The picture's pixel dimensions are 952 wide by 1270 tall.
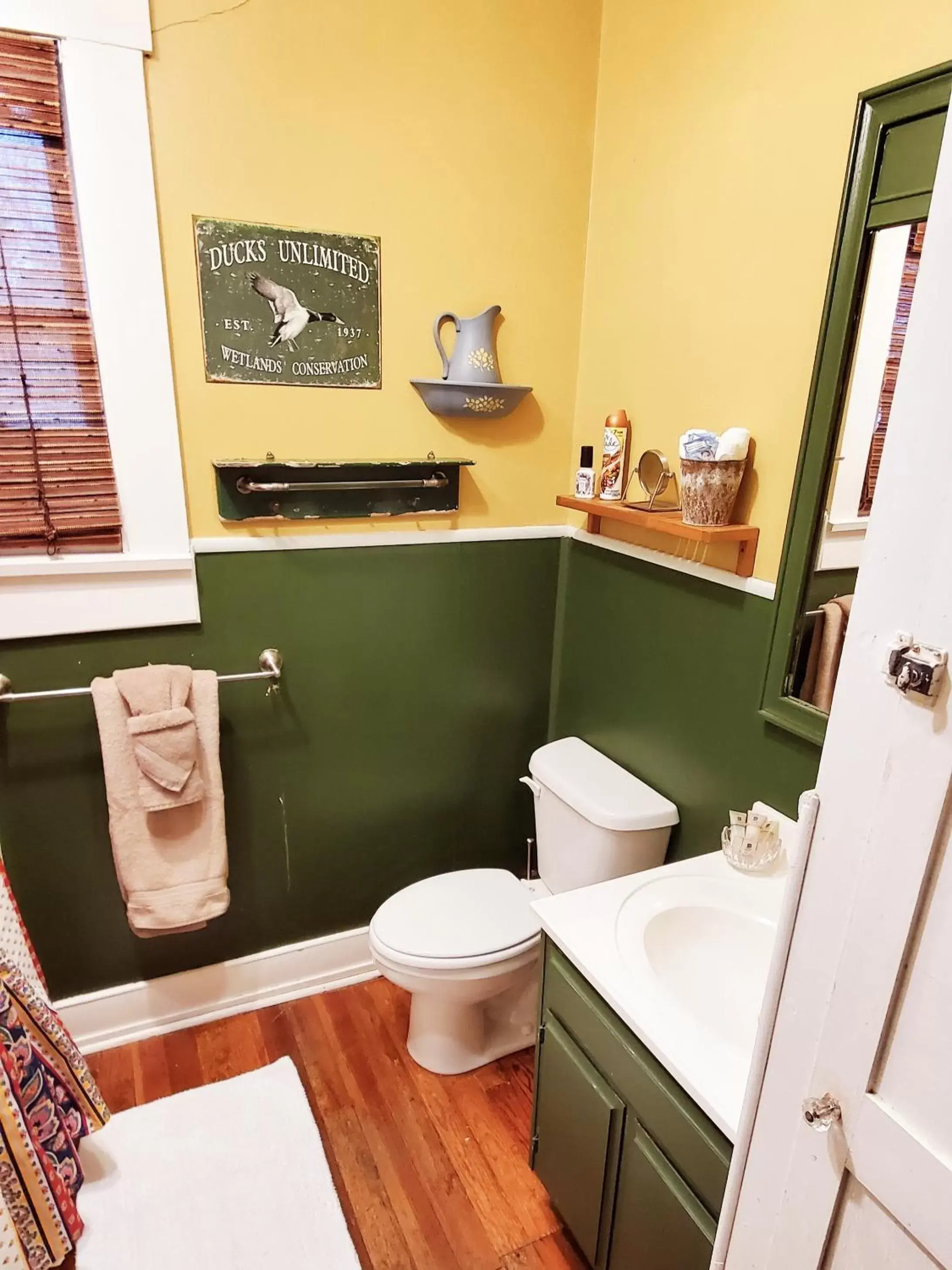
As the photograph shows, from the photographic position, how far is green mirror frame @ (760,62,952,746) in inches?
42.1

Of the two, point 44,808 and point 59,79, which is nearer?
point 59,79

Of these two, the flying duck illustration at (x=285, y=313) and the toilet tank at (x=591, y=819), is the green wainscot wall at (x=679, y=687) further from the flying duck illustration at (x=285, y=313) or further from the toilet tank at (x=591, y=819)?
the flying duck illustration at (x=285, y=313)

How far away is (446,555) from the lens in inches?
75.7

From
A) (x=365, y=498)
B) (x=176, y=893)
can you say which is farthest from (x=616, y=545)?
(x=176, y=893)

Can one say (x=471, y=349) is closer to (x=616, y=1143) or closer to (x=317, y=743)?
(x=317, y=743)

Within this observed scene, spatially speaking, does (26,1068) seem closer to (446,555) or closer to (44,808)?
(44,808)

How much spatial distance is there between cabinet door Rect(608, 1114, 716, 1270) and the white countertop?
19 cm

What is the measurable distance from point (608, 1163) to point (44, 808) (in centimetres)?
139

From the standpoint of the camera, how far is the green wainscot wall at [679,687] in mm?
1466

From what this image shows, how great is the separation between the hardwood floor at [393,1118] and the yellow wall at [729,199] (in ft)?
4.74

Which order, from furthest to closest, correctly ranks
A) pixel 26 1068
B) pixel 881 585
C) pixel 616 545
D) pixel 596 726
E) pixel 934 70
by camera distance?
pixel 596 726, pixel 616 545, pixel 26 1068, pixel 934 70, pixel 881 585

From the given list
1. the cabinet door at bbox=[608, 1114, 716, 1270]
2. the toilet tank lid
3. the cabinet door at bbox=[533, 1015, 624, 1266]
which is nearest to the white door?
the cabinet door at bbox=[608, 1114, 716, 1270]

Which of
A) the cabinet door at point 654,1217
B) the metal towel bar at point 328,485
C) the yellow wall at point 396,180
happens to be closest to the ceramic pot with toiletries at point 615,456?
the yellow wall at point 396,180

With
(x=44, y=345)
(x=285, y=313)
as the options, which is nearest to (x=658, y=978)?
(x=285, y=313)
